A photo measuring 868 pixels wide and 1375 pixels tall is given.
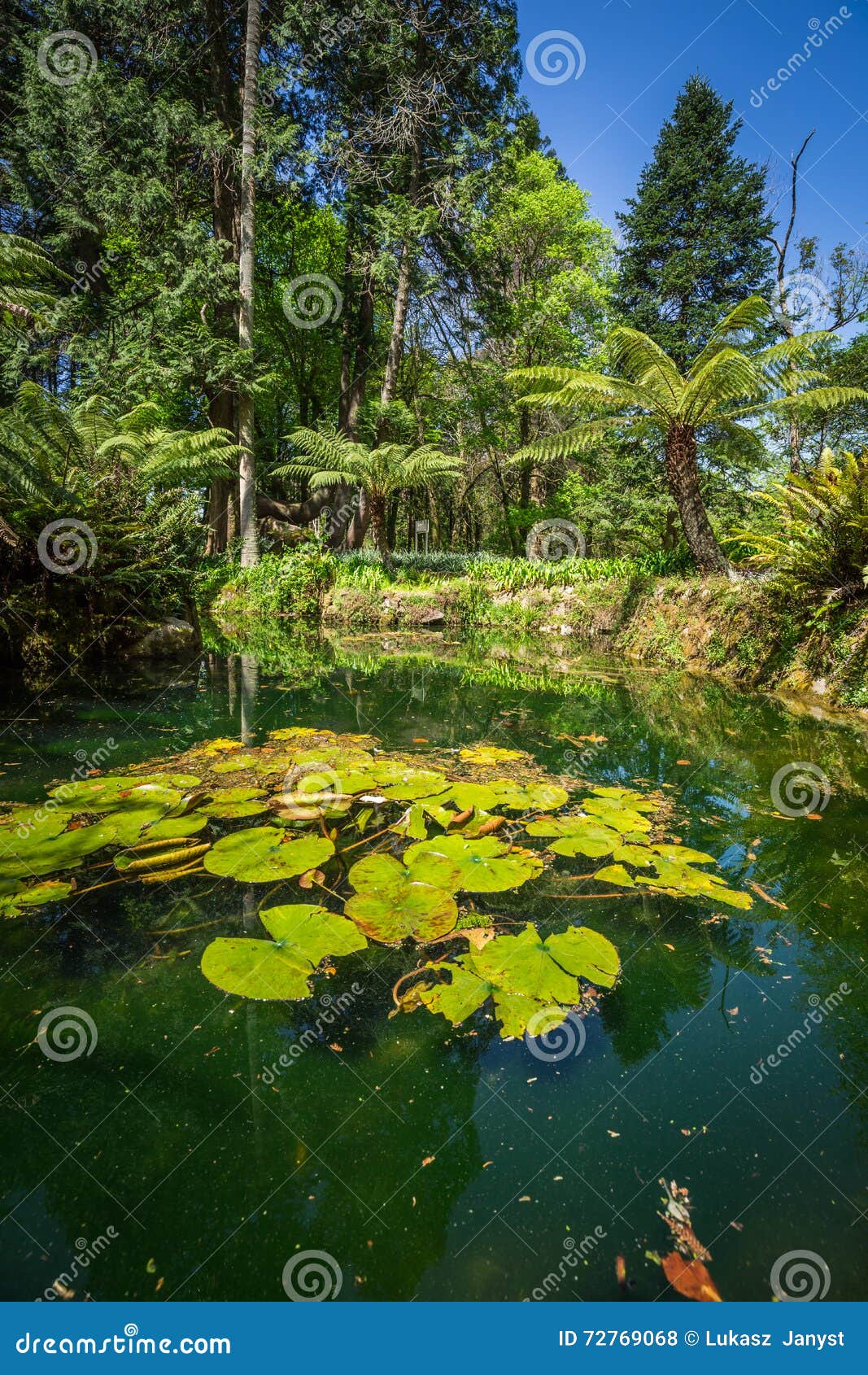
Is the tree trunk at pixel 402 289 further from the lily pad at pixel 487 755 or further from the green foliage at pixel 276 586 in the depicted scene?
the lily pad at pixel 487 755

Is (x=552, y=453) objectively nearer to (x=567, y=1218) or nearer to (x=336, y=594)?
(x=336, y=594)

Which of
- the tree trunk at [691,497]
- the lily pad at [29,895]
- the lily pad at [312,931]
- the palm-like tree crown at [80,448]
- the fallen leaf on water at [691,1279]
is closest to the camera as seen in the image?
the fallen leaf on water at [691,1279]

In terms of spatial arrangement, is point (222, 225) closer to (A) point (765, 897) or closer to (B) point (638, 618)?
(B) point (638, 618)

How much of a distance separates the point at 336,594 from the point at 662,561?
6.11 m

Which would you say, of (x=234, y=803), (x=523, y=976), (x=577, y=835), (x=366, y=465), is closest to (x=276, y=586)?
(x=366, y=465)

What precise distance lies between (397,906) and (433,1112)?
2.05ft

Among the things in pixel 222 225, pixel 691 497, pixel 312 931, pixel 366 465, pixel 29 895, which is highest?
pixel 222 225

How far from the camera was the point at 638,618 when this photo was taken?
8969mm

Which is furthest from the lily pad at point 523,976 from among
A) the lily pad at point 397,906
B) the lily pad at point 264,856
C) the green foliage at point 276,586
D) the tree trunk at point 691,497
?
the green foliage at point 276,586

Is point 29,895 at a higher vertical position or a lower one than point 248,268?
lower

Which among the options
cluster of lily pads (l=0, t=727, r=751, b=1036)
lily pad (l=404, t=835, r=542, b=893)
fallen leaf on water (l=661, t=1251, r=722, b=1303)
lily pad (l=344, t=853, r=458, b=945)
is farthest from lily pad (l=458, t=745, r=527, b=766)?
fallen leaf on water (l=661, t=1251, r=722, b=1303)

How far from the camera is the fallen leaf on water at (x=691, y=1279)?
91 centimetres

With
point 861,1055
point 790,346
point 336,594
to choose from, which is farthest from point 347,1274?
point 336,594

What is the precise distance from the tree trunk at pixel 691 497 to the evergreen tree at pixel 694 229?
19.1ft
